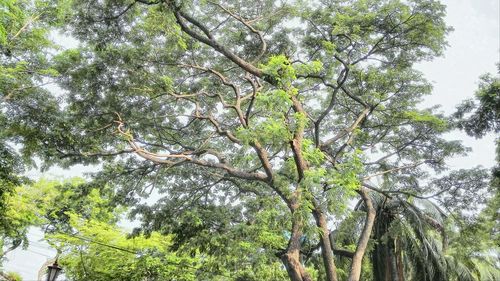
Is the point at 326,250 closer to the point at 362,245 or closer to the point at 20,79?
the point at 362,245

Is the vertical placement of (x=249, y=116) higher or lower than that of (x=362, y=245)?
higher

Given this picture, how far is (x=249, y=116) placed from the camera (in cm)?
964

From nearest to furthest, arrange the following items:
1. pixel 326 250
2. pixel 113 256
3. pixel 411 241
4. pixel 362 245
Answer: pixel 326 250 → pixel 362 245 → pixel 411 241 → pixel 113 256

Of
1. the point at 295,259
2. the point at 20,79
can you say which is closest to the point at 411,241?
the point at 295,259

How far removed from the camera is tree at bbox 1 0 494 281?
299 inches

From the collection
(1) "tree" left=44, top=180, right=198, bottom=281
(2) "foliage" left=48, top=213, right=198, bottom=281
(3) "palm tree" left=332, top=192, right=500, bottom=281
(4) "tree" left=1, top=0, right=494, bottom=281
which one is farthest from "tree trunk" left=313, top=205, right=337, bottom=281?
(2) "foliage" left=48, top=213, right=198, bottom=281

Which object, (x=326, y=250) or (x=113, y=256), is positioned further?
(x=113, y=256)

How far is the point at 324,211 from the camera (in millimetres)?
8047

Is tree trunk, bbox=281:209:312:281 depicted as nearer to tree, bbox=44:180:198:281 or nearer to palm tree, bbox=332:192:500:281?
palm tree, bbox=332:192:500:281

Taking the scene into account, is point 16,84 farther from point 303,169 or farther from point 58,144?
point 303,169

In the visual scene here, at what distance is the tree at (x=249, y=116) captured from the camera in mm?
7598

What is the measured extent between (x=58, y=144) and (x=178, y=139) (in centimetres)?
324

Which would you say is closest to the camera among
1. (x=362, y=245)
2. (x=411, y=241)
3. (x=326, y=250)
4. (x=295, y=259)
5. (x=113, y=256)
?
(x=295, y=259)

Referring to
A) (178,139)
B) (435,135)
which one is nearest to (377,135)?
(435,135)
